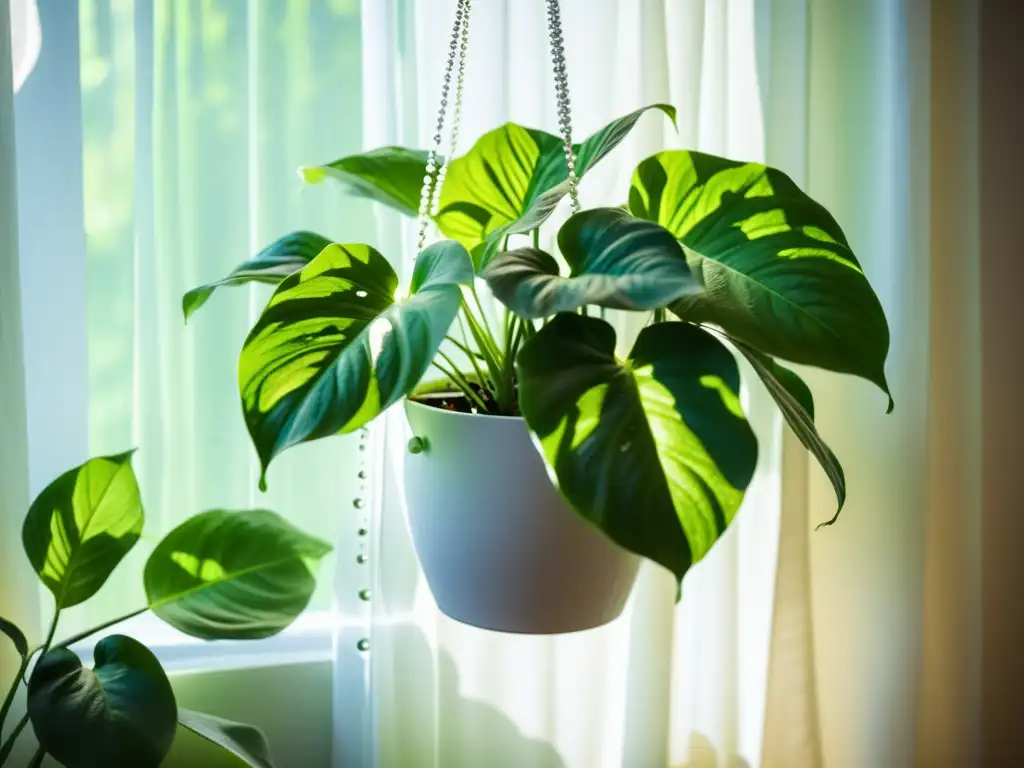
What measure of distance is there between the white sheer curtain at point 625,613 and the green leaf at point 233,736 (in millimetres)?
198

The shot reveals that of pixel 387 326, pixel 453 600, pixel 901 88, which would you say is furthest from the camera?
pixel 901 88

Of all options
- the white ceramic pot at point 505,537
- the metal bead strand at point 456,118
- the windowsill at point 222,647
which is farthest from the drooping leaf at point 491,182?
the windowsill at point 222,647

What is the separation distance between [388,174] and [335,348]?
0.34 m

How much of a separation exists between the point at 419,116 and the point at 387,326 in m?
0.74

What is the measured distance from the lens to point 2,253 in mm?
1236

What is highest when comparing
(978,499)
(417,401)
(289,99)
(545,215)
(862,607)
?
(289,99)

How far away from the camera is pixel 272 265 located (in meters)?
0.90

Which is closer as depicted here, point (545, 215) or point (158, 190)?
point (545, 215)

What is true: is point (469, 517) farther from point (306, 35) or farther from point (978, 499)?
point (978, 499)

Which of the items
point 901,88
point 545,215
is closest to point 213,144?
point 545,215

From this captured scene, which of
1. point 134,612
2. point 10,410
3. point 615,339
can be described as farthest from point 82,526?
point 615,339

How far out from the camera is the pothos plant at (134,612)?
1.00 meters

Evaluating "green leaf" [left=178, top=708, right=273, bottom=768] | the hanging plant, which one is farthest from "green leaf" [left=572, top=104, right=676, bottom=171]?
"green leaf" [left=178, top=708, right=273, bottom=768]

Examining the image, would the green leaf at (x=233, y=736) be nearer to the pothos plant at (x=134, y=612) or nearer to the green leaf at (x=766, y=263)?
the pothos plant at (x=134, y=612)
